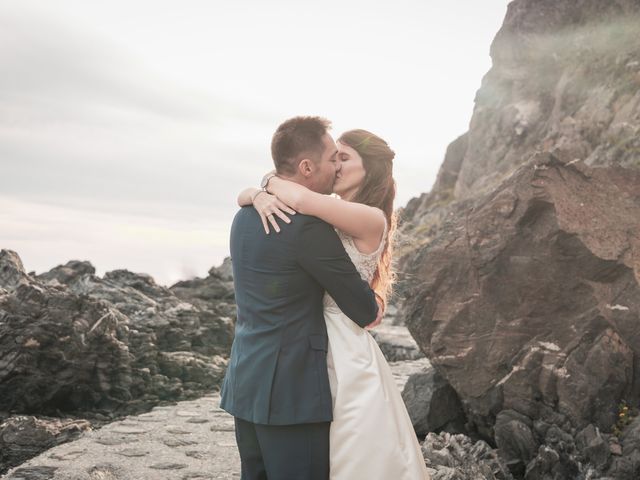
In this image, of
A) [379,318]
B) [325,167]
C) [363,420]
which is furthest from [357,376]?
[325,167]

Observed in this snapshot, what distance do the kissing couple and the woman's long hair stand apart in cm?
58

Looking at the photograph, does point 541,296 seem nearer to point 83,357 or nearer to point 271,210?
point 271,210

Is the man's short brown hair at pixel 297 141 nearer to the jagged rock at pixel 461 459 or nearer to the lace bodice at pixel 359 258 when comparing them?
the lace bodice at pixel 359 258

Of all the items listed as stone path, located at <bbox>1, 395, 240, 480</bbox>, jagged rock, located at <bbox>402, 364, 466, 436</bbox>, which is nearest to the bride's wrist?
stone path, located at <bbox>1, 395, 240, 480</bbox>

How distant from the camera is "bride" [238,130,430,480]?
9.63 ft

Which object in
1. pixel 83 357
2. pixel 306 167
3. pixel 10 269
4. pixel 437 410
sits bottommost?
pixel 83 357

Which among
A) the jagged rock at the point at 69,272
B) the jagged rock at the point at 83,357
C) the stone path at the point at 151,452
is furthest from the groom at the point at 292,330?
the jagged rock at the point at 69,272

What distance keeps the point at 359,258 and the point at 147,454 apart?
5.20 meters

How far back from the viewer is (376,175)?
12.5ft

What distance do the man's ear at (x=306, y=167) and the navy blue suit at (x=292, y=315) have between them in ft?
1.04

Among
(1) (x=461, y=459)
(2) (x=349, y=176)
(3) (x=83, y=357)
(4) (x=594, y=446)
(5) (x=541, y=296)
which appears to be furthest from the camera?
(3) (x=83, y=357)

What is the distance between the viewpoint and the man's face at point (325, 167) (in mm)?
3195

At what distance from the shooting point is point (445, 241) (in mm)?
7430

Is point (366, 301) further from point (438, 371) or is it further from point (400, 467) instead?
point (438, 371)
